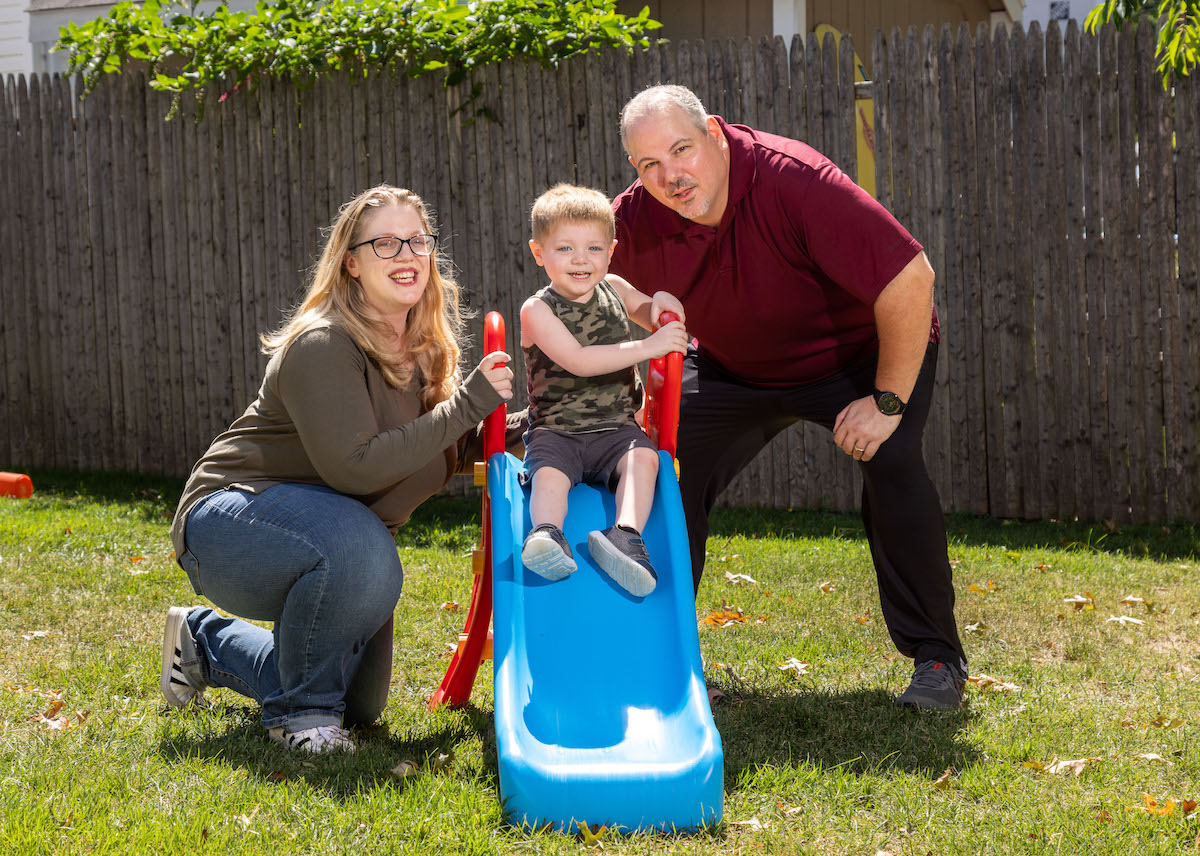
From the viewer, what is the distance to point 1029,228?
634cm

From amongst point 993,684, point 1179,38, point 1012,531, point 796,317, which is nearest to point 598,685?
point 796,317

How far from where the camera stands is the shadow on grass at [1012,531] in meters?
5.88

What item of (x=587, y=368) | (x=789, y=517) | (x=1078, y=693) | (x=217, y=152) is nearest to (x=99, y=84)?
(x=217, y=152)

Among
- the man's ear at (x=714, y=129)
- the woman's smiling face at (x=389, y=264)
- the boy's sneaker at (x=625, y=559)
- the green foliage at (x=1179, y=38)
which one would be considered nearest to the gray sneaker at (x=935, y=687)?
the boy's sneaker at (x=625, y=559)

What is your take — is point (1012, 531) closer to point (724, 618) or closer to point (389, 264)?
point (724, 618)

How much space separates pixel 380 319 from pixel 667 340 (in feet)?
2.76

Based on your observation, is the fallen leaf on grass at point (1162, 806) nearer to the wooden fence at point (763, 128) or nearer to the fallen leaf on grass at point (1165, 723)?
the fallen leaf on grass at point (1165, 723)

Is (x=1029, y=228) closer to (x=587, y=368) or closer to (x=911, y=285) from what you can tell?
(x=911, y=285)

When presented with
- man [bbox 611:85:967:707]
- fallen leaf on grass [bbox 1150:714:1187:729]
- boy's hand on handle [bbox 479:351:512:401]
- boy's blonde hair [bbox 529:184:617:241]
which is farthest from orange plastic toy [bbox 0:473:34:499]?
fallen leaf on grass [bbox 1150:714:1187:729]

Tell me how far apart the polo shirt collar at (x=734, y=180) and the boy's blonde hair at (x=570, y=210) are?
1.19 feet

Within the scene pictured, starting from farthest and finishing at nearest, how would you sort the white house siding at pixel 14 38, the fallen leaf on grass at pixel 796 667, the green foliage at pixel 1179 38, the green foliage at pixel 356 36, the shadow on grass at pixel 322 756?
the white house siding at pixel 14 38 < the green foliage at pixel 356 36 < the green foliage at pixel 1179 38 < the fallen leaf on grass at pixel 796 667 < the shadow on grass at pixel 322 756

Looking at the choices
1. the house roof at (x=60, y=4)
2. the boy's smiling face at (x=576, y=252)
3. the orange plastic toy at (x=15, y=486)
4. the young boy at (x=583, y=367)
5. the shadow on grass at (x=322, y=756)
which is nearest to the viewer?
the shadow on grass at (x=322, y=756)

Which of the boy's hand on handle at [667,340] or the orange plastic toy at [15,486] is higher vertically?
the boy's hand on handle at [667,340]

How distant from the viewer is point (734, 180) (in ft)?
12.2
